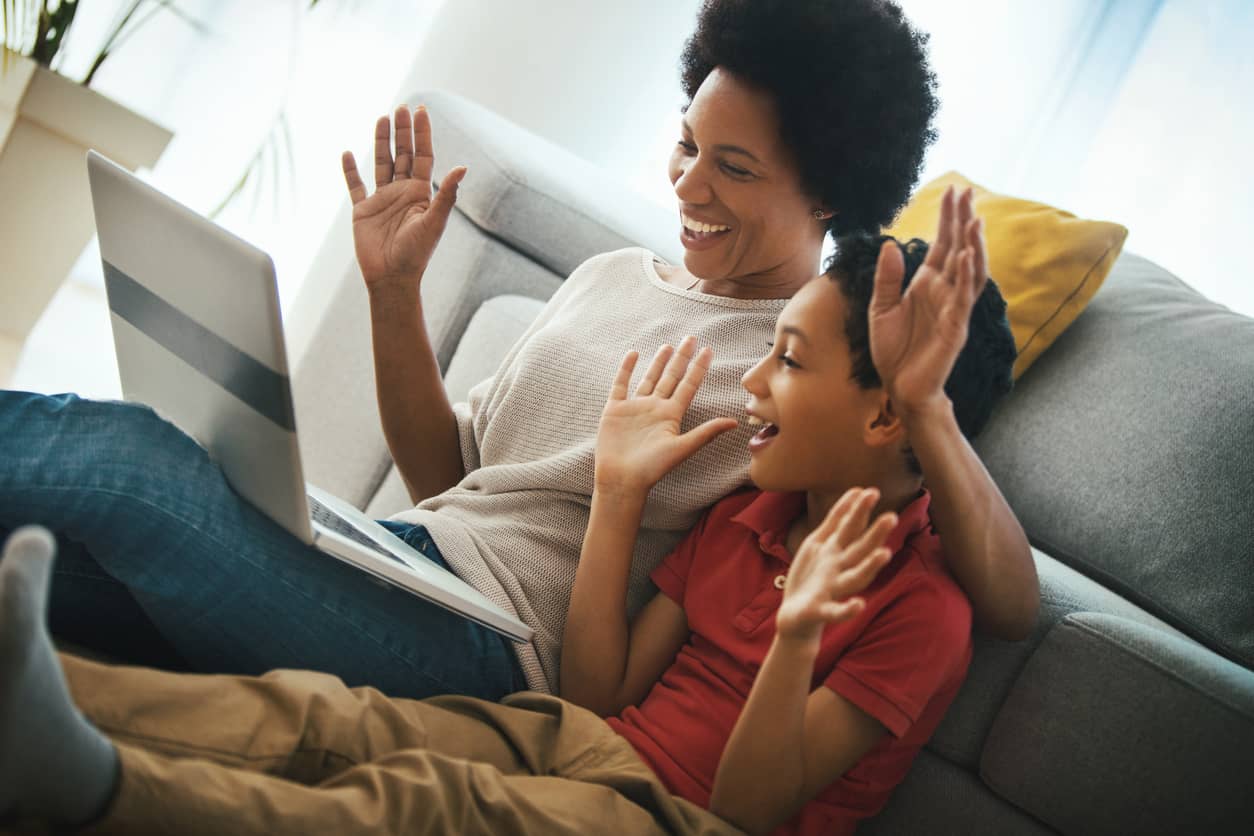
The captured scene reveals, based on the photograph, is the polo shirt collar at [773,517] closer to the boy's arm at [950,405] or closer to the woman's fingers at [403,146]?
the boy's arm at [950,405]

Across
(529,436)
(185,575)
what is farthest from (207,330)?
(529,436)

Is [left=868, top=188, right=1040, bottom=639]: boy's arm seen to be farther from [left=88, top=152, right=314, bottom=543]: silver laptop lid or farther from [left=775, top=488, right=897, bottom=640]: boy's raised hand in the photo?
[left=88, top=152, right=314, bottom=543]: silver laptop lid

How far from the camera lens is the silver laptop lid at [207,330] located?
0.81 metres

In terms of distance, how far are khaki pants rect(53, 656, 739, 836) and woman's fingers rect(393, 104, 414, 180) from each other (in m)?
0.64

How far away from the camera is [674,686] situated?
107 centimetres

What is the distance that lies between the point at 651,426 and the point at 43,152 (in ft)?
6.42

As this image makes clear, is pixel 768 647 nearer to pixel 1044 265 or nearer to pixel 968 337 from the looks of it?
pixel 968 337

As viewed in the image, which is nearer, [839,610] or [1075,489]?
[839,610]

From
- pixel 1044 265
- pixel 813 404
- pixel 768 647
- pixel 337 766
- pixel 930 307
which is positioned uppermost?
pixel 1044 265

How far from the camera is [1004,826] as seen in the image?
3.47 ft

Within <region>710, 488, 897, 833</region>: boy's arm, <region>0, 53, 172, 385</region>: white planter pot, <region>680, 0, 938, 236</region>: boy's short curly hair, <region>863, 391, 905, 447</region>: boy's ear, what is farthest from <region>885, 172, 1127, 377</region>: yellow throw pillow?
<region>0, 53, 172, 385</region>: white planter pot

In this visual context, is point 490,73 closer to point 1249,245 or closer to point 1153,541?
A: point 1249,245

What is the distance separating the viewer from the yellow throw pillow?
1552 mm

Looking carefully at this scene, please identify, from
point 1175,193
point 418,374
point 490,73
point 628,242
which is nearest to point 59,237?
point 490,73
